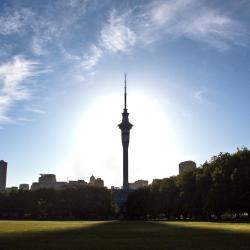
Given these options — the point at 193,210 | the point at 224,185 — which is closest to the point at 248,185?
the point at 224,185

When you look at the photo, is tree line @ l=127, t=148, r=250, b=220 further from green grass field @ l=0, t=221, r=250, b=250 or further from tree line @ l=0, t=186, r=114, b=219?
green grass field @ l=0, t=221, r=250, b=250

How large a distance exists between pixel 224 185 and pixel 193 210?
22.5 meters

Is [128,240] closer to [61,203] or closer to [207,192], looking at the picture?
[207,192]

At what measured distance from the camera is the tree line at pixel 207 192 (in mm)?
106500

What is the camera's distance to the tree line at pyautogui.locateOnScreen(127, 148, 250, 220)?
106 meters

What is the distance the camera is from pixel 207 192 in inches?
4744

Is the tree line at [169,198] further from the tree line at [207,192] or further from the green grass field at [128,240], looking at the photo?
the green grass field at [128,240]

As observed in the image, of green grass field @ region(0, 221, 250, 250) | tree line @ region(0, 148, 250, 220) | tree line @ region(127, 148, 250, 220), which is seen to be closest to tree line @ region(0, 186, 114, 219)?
tree line @ region(0, 148, 250, 220)

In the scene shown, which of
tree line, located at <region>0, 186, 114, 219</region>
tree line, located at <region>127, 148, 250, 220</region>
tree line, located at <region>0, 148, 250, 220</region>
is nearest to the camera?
tree line, located at <region>127, 148, 250, 220</region>

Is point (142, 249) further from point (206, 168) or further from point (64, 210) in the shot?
point (64, 210)

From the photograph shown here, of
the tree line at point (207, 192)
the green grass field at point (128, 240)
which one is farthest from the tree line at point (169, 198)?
the green grass field at point (128, 240)

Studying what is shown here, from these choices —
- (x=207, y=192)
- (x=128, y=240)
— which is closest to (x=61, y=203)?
(x=207, y=192)

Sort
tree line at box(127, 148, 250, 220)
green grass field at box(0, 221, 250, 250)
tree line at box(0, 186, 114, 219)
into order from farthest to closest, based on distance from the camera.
Result: tree line at box(0, 186, 114, 219) < tree line at box(127, 148, 250, 220) < green grass field at box(0, 221, 250, 250)

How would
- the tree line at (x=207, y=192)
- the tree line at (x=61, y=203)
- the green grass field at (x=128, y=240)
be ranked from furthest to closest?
the tree line at (x=61, y=203), the tree line at (x=207, y=192), the green grass field at (x=128, y=240)
